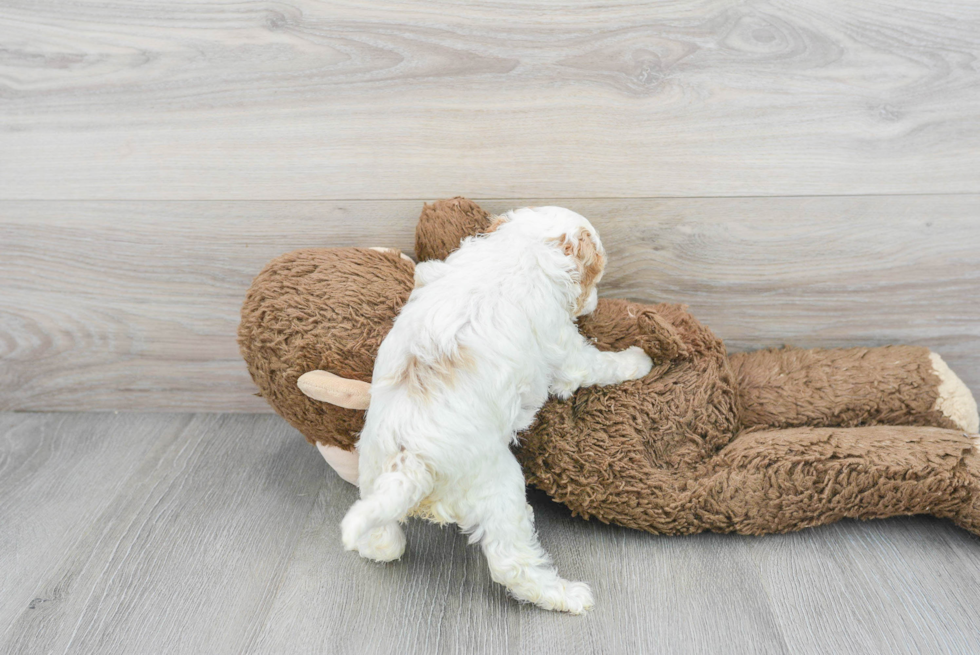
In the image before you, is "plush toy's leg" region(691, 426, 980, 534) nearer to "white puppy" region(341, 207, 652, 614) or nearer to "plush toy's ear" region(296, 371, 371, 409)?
"white puppy" region(341, 207, 652, 614)

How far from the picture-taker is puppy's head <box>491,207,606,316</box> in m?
1.03

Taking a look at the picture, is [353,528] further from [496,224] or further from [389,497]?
[496,224]

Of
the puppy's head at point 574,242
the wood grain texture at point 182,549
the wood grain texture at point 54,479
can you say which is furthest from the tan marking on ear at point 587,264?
the wood grain texture at point 54,479

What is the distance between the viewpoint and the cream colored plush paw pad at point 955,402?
1.22 meters

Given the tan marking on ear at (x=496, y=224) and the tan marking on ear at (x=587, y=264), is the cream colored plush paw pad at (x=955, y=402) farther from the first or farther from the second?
the tan marking on ear at (x=496, y=224)

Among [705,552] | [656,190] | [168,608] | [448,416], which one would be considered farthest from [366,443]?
[656,190]

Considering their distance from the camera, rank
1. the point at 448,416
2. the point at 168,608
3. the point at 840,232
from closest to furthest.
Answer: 1. the point at 448,416
2. the point at 168,608
3. the point at 840,232

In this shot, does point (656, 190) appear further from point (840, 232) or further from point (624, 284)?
point (840, 232)

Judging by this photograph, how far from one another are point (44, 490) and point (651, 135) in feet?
4.28

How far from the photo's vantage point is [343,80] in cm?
122

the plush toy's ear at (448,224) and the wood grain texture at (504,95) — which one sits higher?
the wood grain texture at (504,95)

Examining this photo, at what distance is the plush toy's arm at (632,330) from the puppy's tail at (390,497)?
0.42 m

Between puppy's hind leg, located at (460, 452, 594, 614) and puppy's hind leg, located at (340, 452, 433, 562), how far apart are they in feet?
0.32

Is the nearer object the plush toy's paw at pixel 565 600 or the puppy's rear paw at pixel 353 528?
the puppy's rear paw at pixel 353 528
